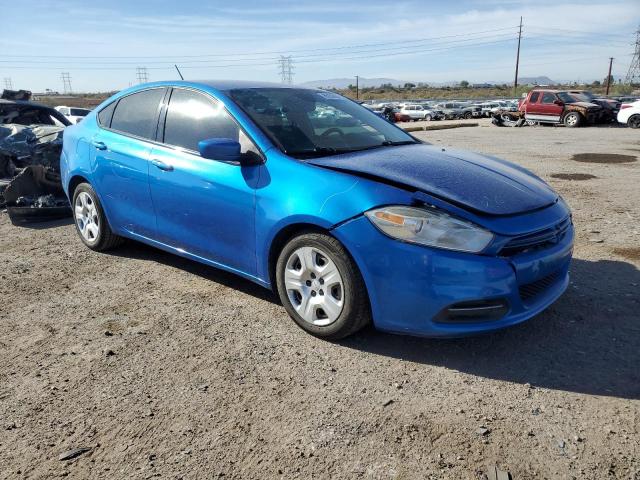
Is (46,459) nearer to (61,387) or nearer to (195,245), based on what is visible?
(61,387)

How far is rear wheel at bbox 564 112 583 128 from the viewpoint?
2311 centimetres

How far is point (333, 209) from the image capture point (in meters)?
3.06

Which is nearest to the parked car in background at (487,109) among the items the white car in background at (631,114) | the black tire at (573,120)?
the black tire at (573,120)

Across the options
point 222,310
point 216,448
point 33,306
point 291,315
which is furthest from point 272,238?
point 33,306

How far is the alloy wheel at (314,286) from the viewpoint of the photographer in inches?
125

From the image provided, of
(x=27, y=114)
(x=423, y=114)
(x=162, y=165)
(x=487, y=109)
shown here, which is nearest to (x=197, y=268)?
(x=162, y=165)

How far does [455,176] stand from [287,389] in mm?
1660

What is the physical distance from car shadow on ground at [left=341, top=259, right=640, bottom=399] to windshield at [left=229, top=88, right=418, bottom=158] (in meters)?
1.36

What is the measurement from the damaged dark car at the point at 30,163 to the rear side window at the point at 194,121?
11.3 ft

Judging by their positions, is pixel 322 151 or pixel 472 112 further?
pixel 472 112

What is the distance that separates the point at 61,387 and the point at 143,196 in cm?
183

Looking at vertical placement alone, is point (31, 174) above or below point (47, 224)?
above

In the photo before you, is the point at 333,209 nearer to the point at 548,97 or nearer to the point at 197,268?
the point at 197,268

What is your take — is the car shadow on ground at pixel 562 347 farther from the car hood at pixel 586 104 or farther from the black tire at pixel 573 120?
the car hood at pixel 586 104
